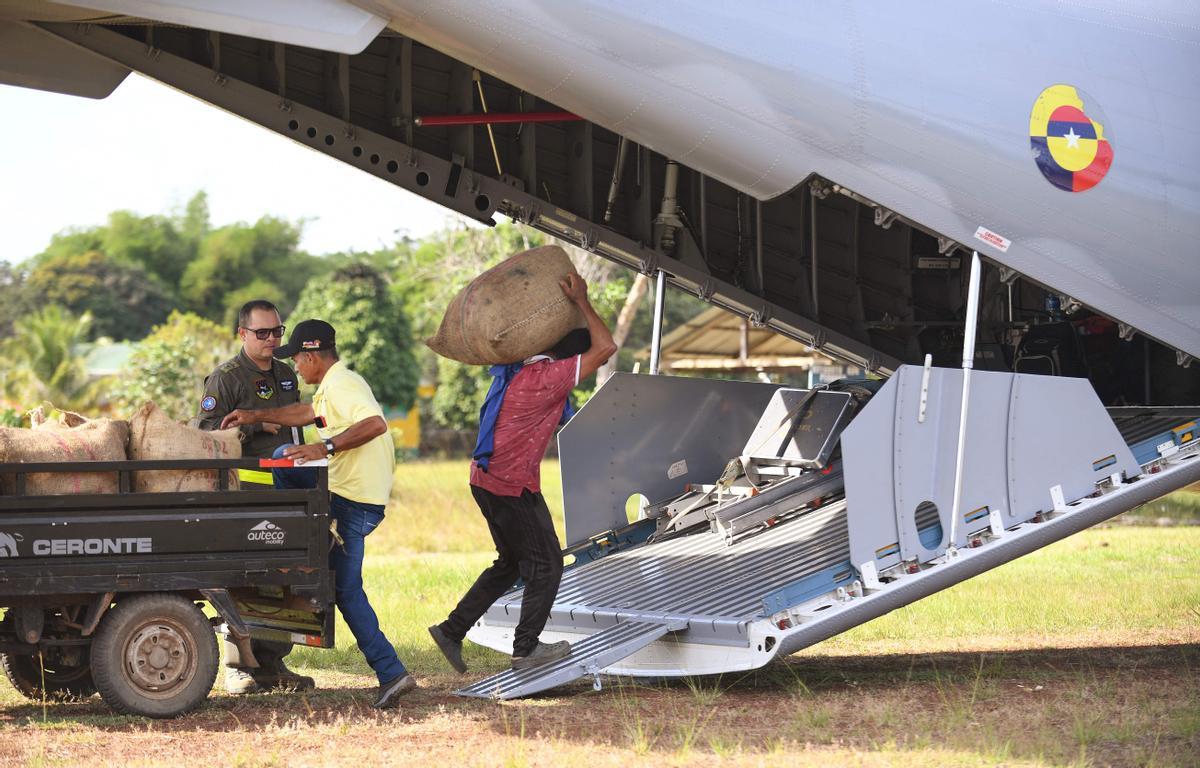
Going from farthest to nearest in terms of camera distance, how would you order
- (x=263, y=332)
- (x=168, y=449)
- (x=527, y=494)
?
(x=263, y=332), (x=527, y=494), (x=168, y=449)

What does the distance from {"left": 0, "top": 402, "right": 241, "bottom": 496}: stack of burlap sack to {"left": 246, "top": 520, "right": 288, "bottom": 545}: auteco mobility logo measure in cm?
38

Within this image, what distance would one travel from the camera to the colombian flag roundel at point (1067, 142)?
321 inches

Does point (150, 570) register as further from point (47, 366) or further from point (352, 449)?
point (47, 366)

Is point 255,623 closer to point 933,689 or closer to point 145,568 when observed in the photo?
point 145,568

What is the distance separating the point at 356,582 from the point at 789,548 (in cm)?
298

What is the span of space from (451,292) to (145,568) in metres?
27.3

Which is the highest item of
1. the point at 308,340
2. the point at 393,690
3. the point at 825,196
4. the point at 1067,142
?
the point at 1067,142

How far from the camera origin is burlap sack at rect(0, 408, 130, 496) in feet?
23.2

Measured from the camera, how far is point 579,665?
7.56 m

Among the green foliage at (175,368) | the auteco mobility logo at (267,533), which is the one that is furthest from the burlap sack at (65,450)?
the green foliage at (175,368)

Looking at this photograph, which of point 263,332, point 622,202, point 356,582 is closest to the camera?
point 356,582

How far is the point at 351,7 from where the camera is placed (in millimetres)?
7652

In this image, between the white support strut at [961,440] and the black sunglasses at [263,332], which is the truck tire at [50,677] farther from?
the white support strut at [961,440]

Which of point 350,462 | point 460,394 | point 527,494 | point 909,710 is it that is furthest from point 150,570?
point 460,394
